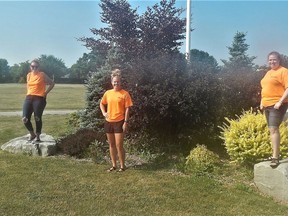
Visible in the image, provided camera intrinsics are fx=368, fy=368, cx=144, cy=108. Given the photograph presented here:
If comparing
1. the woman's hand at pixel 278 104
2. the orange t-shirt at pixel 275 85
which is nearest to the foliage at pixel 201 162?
the orange t-shirt at pixel 275 85

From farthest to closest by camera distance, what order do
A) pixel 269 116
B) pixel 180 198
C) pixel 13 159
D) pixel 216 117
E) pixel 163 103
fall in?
pixel 216 117 → pixel 163 103 → pixel 13 159 → pixel 269 116 → pixel 180 198

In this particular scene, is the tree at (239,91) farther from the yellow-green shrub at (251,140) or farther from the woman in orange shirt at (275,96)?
the woman in orange shirt at (275,96)

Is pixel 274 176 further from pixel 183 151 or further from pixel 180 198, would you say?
pixel 183 151

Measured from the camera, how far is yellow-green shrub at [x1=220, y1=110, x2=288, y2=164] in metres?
6.09

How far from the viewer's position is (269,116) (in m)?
5.40

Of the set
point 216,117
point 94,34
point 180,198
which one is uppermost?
point 94,34

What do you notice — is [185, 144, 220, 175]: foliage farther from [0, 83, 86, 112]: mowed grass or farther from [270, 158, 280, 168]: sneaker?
[0, 83, 86, 112]: mowed grass

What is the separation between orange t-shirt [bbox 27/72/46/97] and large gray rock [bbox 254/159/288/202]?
444 cm

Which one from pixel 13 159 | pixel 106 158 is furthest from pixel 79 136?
pixel 13 159

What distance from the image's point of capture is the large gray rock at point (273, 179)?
5066 mm

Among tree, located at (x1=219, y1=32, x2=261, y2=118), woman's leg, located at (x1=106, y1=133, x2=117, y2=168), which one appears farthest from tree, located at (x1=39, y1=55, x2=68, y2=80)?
woman's leg, located at (x1=106, y1=133, x2=117, y2=168)

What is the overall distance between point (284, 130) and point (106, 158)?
10.7 feet

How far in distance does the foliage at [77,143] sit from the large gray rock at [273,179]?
3328 mm

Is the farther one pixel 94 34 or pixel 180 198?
pixel 94 34
